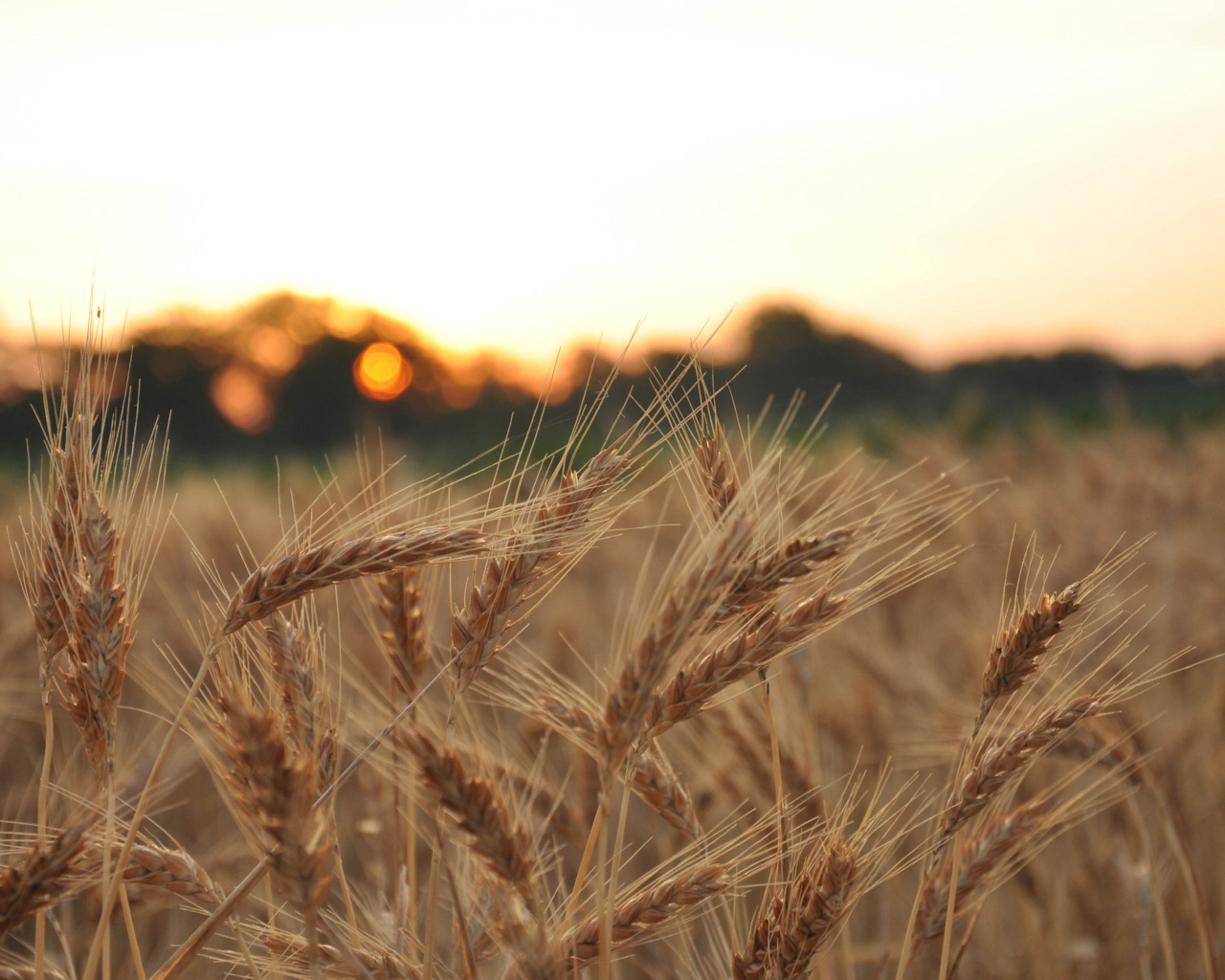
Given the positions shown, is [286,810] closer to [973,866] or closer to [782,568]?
[782,568]

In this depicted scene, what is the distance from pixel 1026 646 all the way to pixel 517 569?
671 millimetres

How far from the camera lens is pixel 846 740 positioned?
2922mm

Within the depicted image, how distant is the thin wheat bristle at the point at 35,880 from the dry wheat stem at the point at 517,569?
0.47 m

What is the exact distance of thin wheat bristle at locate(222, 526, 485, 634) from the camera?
41.7 inches

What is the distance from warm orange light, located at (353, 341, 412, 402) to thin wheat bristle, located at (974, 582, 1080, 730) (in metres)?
6.33

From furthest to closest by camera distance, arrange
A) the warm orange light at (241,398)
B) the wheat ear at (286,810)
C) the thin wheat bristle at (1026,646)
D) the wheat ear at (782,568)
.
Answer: the warm orange light at (241,398)
the thin wheat bristle at (1026,646)
the wheat ear at (782,568)
the wheat ear at (286,810)

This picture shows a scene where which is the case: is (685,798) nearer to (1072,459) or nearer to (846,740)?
(846,740)

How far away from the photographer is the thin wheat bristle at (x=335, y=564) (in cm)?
106

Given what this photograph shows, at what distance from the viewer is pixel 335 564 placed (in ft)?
3.53

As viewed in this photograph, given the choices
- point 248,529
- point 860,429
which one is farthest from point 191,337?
point 248,529

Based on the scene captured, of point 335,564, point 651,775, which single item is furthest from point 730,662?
point 335,564

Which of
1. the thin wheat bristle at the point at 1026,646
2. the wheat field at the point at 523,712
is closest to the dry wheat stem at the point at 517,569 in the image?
the wheat field at the point at 523,712

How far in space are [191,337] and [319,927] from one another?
116ft

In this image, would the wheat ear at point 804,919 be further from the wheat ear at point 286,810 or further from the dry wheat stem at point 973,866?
the wheat ear at point 286,810
